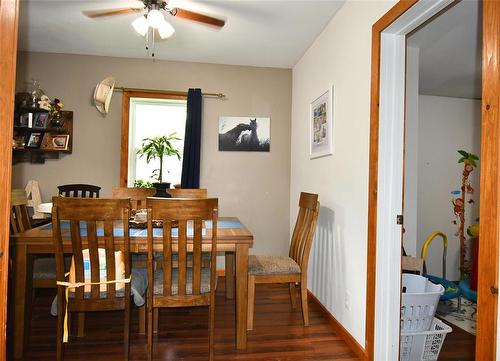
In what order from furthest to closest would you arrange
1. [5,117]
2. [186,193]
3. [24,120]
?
[24,120], [186,193], [5,117]

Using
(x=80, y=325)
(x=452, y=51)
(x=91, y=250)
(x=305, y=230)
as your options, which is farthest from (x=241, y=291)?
(x=452, y=51)

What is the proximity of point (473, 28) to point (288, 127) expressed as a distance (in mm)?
2085

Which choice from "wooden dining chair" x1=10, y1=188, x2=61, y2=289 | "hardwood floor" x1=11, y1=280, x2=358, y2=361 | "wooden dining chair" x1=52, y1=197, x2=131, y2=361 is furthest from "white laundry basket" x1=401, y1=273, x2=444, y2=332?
"wooden dining chair" x1=10, y1=188, x2=61, y2=289

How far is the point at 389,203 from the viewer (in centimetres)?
201

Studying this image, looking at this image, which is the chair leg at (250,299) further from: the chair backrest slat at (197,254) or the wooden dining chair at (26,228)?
the wooden dining chair at (26,228)

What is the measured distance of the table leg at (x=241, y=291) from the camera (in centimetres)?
221

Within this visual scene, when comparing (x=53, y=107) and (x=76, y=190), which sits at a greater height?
(x=53, y=107)

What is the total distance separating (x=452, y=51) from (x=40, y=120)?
171 inches

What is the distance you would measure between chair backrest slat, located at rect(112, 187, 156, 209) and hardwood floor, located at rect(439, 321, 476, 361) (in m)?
2.79

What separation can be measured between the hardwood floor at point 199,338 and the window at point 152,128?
5.58 feet

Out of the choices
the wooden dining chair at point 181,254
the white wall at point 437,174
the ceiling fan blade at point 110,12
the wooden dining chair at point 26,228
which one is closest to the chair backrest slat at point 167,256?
the wooden dining chair at point 181,254

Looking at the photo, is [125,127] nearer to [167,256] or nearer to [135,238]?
[135,238]

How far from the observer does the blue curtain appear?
3.85 m

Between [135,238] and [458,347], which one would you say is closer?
[135,238]
